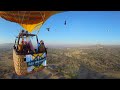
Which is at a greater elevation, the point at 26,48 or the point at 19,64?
the point at 26,48

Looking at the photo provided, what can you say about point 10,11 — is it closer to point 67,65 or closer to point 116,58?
point 67,65
